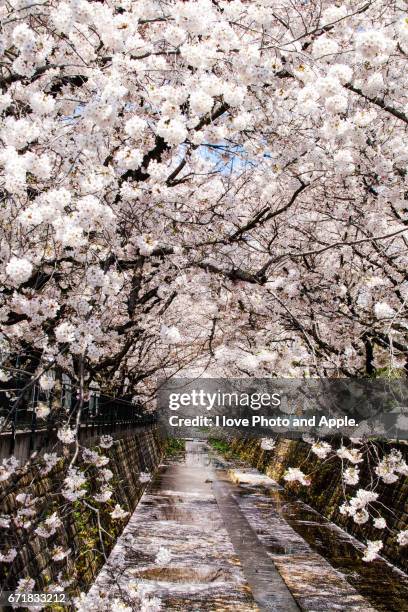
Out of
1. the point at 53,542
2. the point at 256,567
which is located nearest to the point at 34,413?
the point at 53,542

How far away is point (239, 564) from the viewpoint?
14648 mm

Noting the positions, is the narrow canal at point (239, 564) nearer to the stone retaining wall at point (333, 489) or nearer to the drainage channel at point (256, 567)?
the drainage channel at point (256, 567)

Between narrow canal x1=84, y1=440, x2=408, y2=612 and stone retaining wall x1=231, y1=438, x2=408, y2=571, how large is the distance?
0.37m

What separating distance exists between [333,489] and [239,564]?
7.55 meters

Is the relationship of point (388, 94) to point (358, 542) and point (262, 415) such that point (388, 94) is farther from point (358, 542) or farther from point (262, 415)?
point (262, 415)

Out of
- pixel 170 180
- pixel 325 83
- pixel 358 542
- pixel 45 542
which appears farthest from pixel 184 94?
pixel 358 542

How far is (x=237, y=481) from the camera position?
3094 cm

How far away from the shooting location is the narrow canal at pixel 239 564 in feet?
37.6

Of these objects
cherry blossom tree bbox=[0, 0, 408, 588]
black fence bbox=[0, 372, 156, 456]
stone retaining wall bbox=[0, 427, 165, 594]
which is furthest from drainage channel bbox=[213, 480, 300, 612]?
black fence bbox=[0, 372, 156, 456]

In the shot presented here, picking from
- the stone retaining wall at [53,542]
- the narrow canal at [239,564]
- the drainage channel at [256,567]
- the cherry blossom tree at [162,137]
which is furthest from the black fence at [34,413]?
the drainage channel at [256,567]

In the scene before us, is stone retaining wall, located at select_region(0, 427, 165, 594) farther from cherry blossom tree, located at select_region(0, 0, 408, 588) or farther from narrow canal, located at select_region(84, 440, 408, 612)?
cherry blossom tree, located at select_region(0, 0, 408, 588)

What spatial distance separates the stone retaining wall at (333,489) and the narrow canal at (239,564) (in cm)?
37

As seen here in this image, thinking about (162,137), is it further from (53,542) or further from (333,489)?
(333,489)

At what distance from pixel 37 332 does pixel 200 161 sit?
14.7 feet
